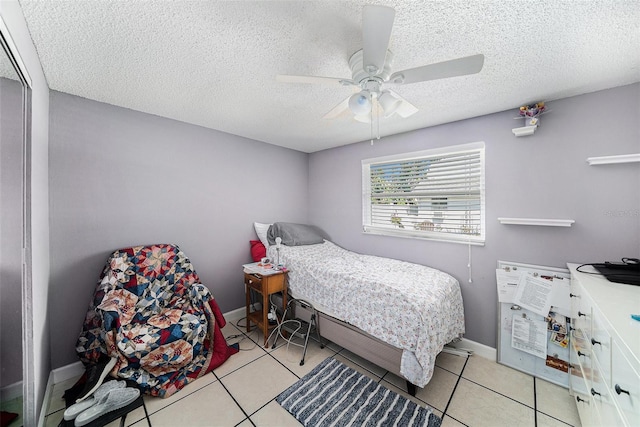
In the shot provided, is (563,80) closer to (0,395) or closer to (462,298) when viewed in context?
(462,298)

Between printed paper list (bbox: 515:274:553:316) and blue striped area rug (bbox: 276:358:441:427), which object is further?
printed paper list (bbox: 515:274:553:316)

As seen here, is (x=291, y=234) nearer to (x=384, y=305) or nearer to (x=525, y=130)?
(x=384, y=305)

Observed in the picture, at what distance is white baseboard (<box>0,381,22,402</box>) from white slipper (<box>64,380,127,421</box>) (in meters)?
0.50

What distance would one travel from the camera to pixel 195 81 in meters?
1.70

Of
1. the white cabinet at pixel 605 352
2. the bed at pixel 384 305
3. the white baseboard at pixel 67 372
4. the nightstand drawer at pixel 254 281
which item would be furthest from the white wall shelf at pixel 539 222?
the white baseboard at pixel 67 372

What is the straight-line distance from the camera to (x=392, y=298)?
5.93 feet

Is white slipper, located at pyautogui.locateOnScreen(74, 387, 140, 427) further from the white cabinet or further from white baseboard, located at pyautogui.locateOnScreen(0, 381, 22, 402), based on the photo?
the white cabinet

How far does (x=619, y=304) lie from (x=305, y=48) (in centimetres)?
205

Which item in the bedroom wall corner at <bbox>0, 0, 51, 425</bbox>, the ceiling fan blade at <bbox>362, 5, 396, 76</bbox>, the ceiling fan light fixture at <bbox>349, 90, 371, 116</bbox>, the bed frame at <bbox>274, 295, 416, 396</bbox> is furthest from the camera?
the bed frame at <bbox>274, 295, 416, 396</bbox>

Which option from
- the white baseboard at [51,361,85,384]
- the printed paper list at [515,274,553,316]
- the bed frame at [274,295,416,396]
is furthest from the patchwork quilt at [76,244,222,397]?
the printed paper list at [515,274,553,316]

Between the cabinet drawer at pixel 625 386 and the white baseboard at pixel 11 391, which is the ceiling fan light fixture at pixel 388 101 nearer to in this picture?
the cabinet drawer at pixel 625 386

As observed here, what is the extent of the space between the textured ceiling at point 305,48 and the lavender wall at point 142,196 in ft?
1.04

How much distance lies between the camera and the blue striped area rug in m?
1.54

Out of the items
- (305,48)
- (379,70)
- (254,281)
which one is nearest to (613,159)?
(379,70)
